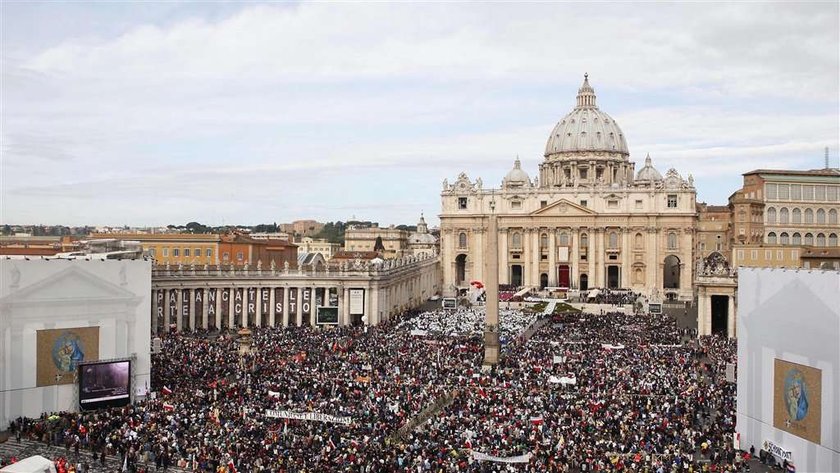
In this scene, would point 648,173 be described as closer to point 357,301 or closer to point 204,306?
point 357,301

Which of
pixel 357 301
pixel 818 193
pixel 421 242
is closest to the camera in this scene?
pixel 357 301

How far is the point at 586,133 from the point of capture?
120 m

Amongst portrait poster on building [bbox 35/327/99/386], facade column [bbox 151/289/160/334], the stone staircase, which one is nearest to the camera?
the stone staircase

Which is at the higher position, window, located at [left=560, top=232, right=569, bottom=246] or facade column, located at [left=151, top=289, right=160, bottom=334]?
window, located at [left=560, top=232, right=569, bottom=246]

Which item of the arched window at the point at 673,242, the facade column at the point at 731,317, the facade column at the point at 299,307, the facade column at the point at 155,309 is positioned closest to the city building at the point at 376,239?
the arched window at the point at 673,242

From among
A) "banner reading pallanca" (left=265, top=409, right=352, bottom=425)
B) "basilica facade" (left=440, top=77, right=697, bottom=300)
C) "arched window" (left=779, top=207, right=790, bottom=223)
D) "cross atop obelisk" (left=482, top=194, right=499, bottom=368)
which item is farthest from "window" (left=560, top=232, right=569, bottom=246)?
"banner reading pallanca" (left=265, top=409, right=352, bottom=425)

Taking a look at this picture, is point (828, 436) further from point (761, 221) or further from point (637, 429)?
point (761, 221)

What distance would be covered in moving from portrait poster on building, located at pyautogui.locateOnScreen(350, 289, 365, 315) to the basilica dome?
61.7 metres

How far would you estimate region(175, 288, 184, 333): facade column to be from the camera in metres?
61.2

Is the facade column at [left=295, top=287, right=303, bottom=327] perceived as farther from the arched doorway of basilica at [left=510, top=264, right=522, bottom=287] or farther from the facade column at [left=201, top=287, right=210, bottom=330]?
the arched doorway of basilica at [left=510, top=264, right=522, bottom=287]

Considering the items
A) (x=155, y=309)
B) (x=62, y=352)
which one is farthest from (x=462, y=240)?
(x=62, y=352)

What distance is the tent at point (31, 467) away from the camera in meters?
21.1

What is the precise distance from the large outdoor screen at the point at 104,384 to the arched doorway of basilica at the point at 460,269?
74569 mm

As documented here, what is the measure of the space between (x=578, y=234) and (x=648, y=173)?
2570cm
